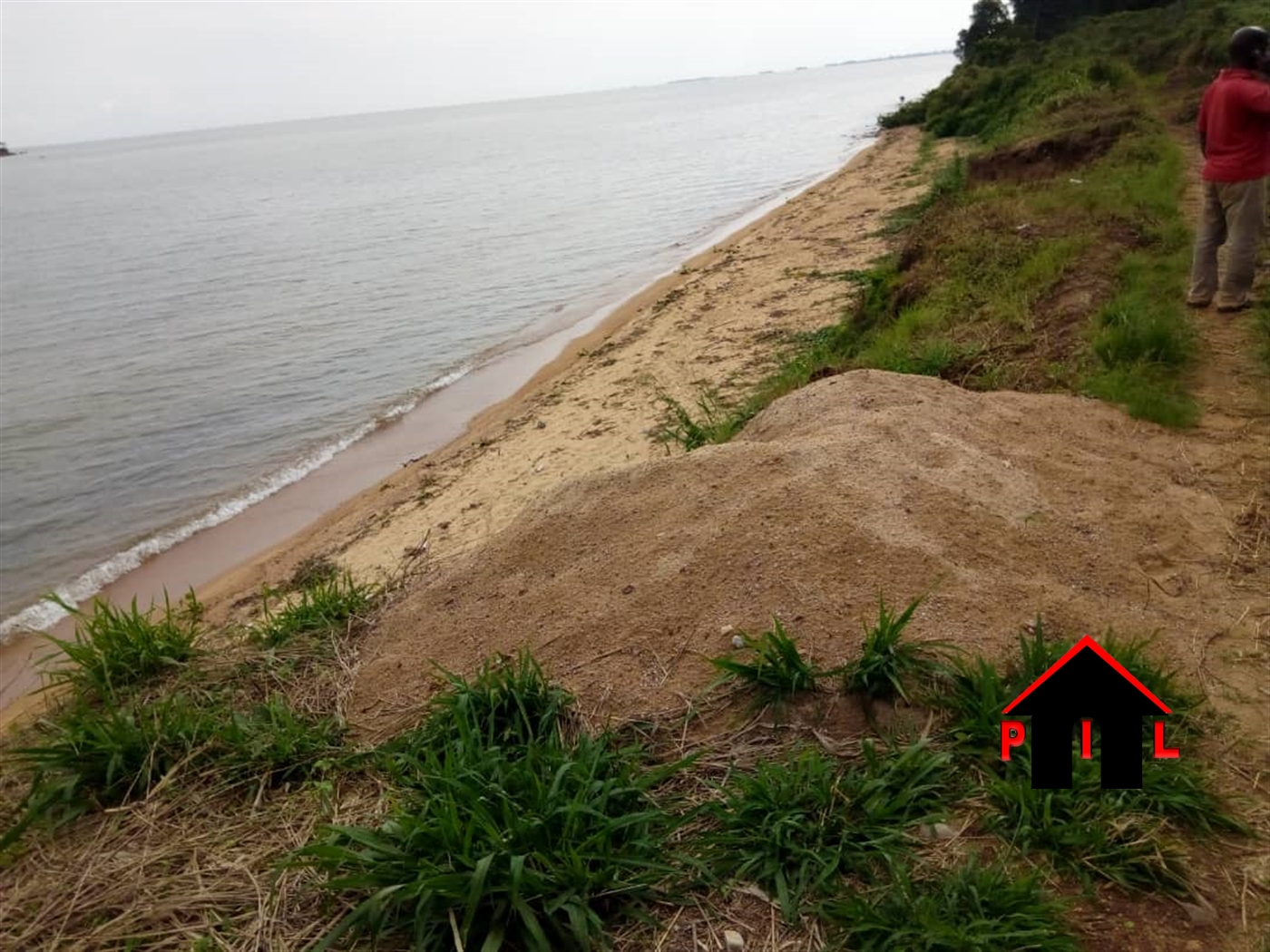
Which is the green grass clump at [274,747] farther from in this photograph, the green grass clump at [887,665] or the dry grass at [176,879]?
the green grass clump at [887,665]

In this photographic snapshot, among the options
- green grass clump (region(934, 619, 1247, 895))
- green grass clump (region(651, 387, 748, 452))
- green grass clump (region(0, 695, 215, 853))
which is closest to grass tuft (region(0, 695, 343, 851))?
green grass clump (region(0, 695, 215, 853))

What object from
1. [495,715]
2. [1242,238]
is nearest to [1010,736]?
[495,715]

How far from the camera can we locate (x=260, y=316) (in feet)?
56.6

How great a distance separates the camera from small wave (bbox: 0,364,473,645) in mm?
7328

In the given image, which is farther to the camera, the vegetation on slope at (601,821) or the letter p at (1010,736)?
the letter p at (1010,736)

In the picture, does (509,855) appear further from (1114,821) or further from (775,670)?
(1114,821)

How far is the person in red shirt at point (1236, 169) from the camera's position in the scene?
525cm

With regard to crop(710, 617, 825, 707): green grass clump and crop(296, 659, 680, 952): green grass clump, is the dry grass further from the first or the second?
crop(710, 617, 825, 707): green grass clump

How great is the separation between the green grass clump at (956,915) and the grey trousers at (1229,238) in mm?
5267

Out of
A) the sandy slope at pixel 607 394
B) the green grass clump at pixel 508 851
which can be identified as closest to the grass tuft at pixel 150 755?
the green grass clump at pixel 508 851

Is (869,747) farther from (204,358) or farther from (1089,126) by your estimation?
(204,358)

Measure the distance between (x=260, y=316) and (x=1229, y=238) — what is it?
53.6 feet

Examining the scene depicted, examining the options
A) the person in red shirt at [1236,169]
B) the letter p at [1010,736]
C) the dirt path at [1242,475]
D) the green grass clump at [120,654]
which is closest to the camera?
the letter p at [1010,736]

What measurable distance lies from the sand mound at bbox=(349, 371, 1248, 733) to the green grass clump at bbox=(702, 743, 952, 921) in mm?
452
